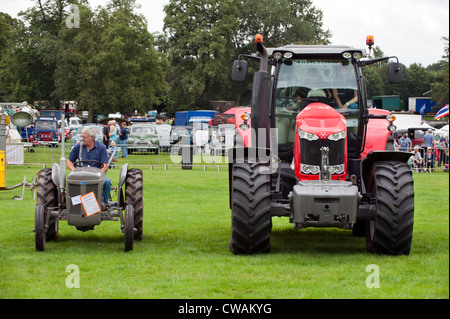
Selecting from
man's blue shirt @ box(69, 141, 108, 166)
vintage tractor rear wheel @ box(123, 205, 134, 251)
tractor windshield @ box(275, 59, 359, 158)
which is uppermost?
tractor windshield @ box(275, 59, 359, 158)

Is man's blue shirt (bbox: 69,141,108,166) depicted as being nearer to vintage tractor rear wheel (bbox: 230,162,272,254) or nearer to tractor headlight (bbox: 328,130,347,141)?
vintage tractor rear wheel (bbox: 230,162,272,254)

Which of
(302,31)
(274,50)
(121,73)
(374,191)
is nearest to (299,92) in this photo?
(274,50)

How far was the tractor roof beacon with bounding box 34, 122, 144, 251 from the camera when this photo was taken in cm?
905

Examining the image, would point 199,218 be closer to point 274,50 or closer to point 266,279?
point 274,50

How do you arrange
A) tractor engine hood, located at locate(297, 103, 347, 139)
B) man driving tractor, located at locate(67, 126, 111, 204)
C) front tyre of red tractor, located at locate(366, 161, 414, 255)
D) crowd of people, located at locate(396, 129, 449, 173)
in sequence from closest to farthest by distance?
Result: front tyre of red tractor, located at locate(366, 161, 414, 255), tractor engine hood, located at locate(297, 103, 347, 139), man driving tractor, located at locate(67, 126, 111, 204), crowd of people, located at locate(396, 129, 449, 173)

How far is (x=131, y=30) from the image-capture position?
46.7 meters

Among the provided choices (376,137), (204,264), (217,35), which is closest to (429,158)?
(376,137)

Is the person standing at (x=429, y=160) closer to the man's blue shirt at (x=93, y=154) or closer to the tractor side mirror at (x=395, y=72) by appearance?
the tractor side mirror at (x=395, y=72)

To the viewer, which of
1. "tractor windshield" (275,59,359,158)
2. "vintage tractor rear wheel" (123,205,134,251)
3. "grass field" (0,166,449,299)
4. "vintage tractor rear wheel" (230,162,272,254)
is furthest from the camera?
"tractor windshield" (275,59,359,158)

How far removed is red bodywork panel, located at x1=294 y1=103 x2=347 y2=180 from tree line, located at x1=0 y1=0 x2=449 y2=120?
30.0m

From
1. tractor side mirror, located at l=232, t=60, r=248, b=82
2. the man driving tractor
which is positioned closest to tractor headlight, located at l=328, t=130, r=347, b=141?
tractor side mirror, located at l=232, t=60, r=248, b=82

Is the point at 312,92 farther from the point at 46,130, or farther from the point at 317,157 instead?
the point at 46,130
